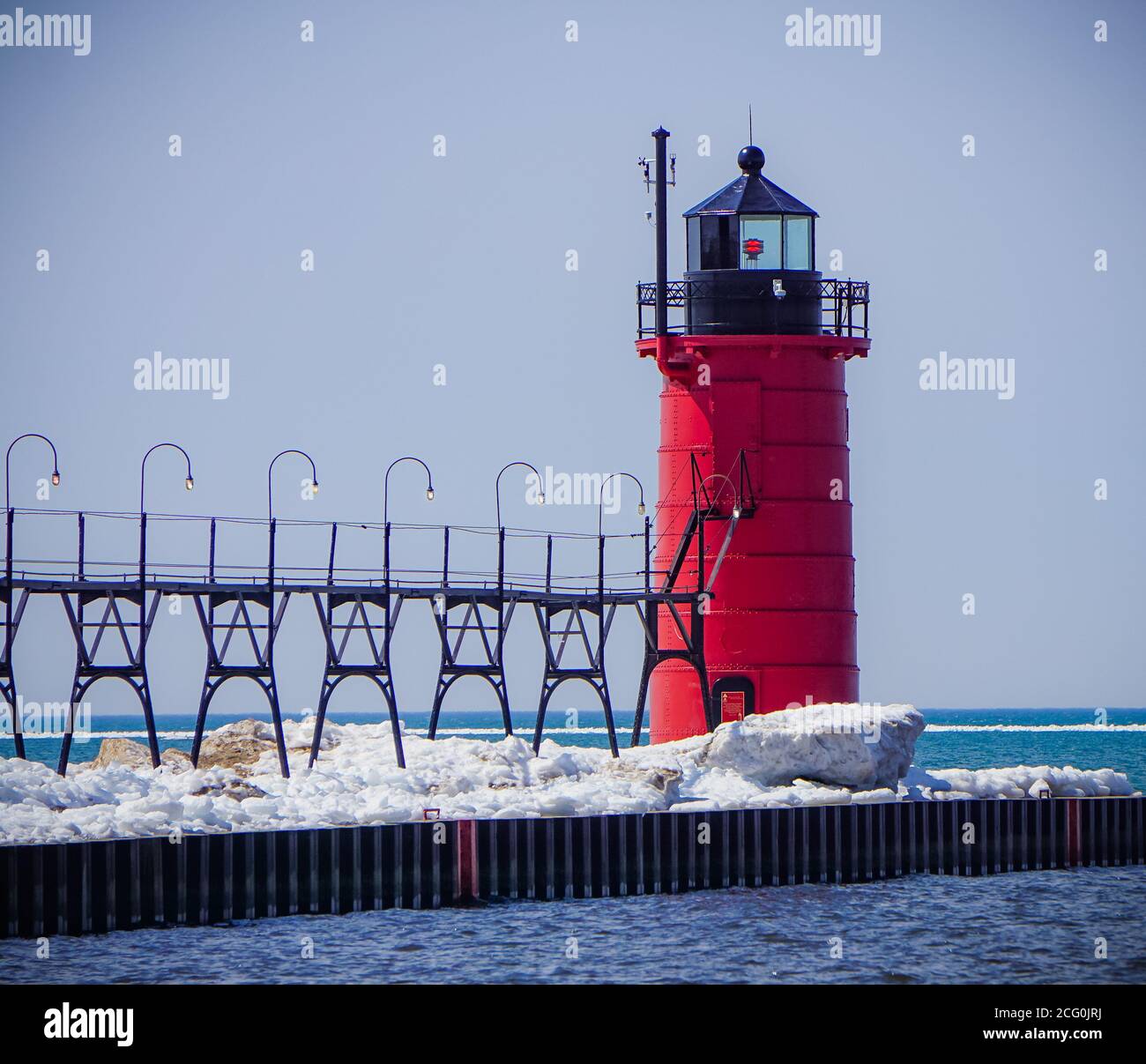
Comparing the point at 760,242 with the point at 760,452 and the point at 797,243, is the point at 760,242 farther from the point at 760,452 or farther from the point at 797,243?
the point at 760,452

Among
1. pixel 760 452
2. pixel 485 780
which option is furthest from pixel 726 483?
pixel 485 780

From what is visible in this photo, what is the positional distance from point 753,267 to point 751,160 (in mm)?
2778

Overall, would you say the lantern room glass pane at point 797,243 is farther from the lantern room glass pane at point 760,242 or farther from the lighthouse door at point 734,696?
the lighthouse door at point 734,696

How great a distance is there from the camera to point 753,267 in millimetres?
45625

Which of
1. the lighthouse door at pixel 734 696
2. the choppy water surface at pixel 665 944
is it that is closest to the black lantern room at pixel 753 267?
the lighthouse door at pixel 734 696

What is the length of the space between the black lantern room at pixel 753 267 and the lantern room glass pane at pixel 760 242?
0.06 ft

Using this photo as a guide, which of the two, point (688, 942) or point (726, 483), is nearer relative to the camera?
point (688, 942)

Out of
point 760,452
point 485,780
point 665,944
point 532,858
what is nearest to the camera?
point 665,944

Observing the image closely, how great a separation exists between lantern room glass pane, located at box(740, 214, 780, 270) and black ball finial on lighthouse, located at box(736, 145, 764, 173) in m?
1.73

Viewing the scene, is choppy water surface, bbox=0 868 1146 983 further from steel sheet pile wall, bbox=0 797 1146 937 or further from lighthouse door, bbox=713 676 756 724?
lighthouse door, bbox=713 676 756 724
